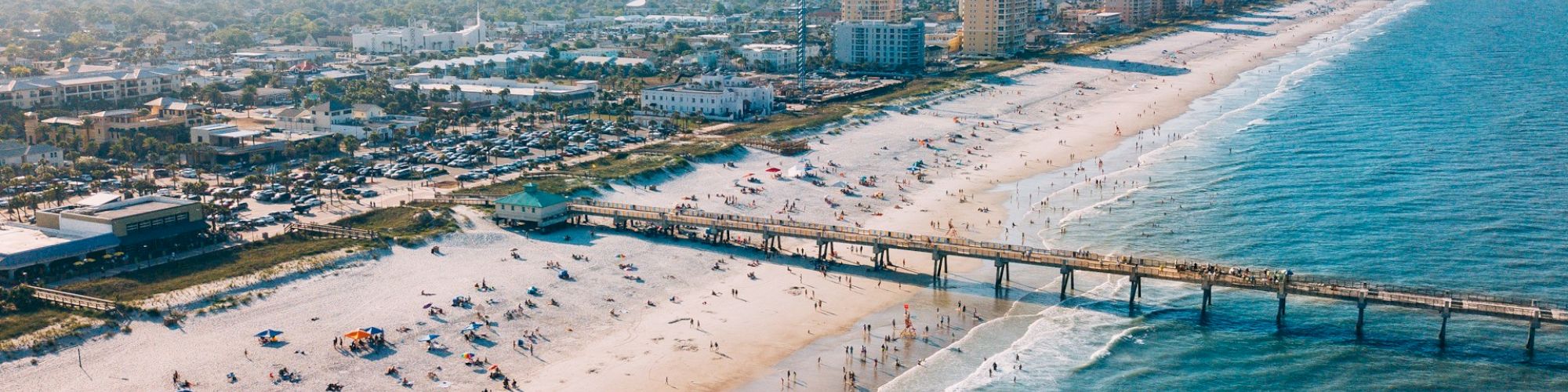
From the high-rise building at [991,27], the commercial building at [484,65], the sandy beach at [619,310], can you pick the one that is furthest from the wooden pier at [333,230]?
the high-rise building at [991,27]

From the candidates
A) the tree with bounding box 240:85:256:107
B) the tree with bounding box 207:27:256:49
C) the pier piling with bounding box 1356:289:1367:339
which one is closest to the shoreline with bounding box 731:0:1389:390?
the pier piling with bounding box 1356:289:1367:339

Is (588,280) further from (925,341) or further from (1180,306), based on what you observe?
(1180,306)

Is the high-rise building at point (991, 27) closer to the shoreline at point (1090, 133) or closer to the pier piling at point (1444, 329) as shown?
the shoreline at point (1090, 133)

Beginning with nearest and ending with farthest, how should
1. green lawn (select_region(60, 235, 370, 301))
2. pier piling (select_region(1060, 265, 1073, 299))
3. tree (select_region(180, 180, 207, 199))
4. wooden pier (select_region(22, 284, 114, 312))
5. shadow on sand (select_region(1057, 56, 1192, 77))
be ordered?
wooden pier (select_region(22, 284, 114, 312)) < green lawn (select_region(60, 235, 370, 301)) < pier piling (select_region(1060, 265, 1073, 299)) < tree (select_region(180, 180, 207, 199)) < shadow on sand (select_region(1057, 56, 1192, 77))

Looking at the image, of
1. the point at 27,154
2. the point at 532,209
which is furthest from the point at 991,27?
the point at 27,154

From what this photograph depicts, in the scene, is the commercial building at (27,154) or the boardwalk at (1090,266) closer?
the boardwalk at (1090,266)

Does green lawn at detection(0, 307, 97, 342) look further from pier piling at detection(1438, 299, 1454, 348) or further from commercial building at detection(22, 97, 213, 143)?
pier piling at detection(1438, 299, 1454, 348)
